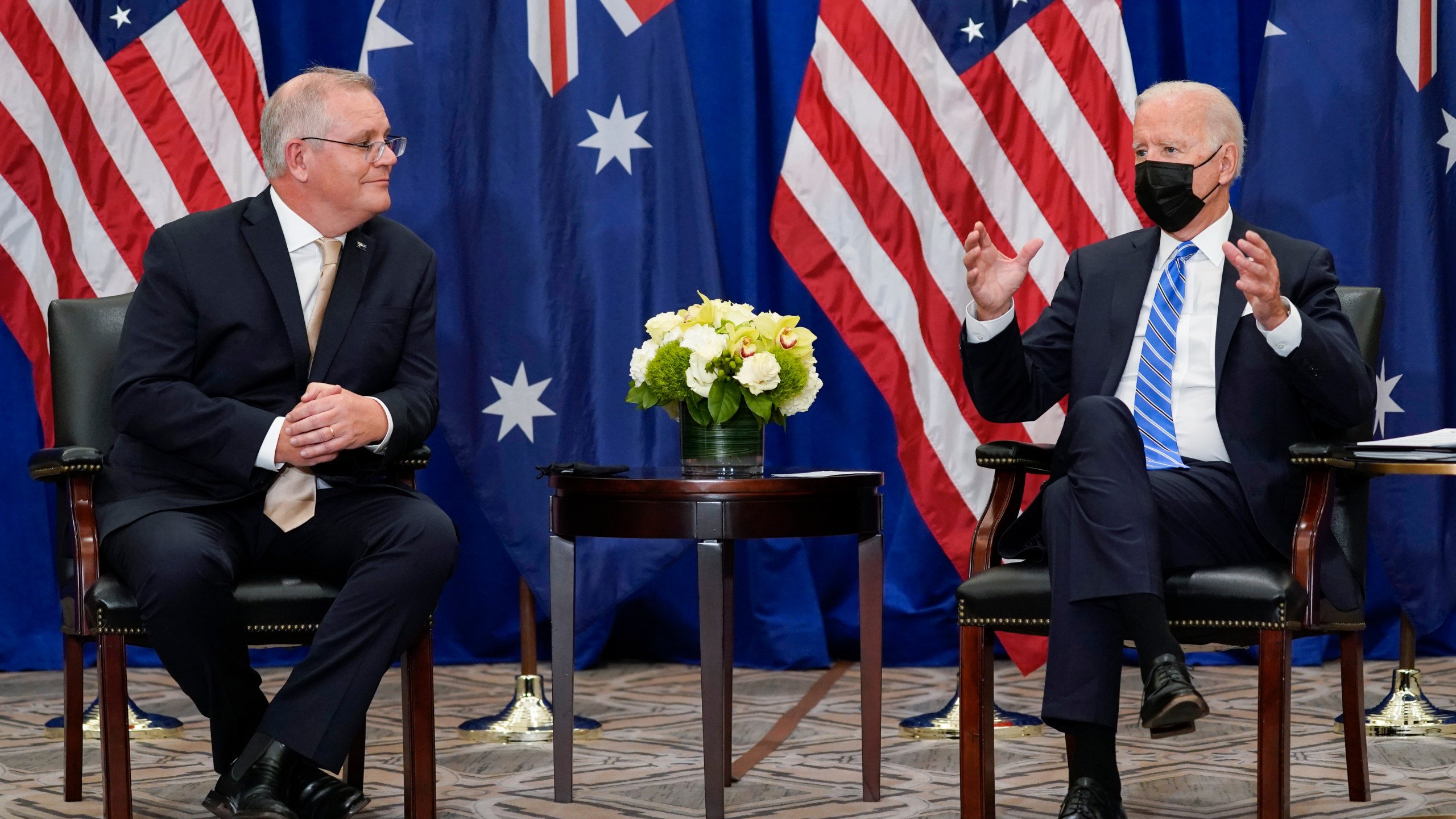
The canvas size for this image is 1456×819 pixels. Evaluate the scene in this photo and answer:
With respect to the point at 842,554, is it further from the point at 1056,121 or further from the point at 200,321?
the point at 200,321

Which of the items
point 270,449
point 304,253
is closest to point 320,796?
point 270,449

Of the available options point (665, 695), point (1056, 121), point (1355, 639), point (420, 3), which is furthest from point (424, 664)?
point (1056, 121)

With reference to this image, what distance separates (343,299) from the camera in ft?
9.27

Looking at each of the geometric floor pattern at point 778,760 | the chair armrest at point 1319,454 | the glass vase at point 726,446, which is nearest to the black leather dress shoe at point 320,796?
the geometric floor pattern at point 778,760

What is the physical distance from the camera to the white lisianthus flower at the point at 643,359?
290cm

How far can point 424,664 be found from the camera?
2621 mm

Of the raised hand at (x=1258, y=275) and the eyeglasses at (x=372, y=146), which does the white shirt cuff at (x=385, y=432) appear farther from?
the raised hand at (x=1258, y=275)

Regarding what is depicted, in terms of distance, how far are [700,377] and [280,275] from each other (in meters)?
0.82

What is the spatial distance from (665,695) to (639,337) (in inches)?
38.8

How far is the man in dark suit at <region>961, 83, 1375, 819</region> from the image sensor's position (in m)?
2.37

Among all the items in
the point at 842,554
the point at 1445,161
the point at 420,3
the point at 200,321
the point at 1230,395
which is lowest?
the point at 842,554

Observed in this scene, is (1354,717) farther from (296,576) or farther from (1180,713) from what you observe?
(296,576)

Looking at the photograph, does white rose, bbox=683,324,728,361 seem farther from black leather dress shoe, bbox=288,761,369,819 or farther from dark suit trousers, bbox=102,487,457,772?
black leather dress shoe, bbox=288,761,369,819

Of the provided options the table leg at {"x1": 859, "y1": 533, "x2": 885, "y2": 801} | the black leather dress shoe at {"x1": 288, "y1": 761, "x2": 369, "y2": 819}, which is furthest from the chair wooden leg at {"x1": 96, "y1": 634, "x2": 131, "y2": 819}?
the table leg at {"x1": 859, "y1": 533, "x2": 885, "y2": 801}
